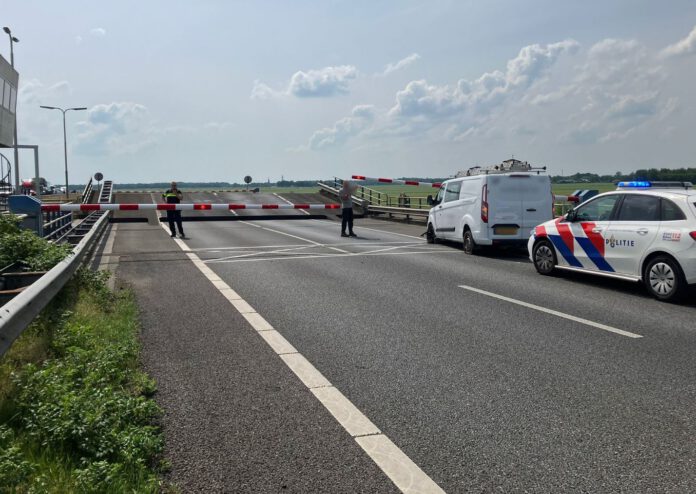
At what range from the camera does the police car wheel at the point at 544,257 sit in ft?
36.0

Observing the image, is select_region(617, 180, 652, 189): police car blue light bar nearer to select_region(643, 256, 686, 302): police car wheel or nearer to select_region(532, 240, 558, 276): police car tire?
select_region(643, 256, 686, 302): police car wheel

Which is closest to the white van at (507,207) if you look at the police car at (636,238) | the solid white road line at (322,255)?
the solid white road line at (322,255)

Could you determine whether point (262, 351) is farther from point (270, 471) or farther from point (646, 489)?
point (646, 489)

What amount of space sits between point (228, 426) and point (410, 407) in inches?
50.0

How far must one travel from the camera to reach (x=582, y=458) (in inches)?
142

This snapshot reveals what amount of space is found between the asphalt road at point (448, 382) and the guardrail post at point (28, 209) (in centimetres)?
207

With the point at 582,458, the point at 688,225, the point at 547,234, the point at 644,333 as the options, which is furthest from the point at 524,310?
the point at 582,458

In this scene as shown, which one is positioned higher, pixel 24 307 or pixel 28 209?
pixel 28 209

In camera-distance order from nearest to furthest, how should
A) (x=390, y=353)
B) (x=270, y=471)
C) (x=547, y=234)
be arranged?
(x=270, y=471) < (x=390, y=353) < (x=547, y=234)

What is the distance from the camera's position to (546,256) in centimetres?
1112

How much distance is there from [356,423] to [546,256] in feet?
25.7

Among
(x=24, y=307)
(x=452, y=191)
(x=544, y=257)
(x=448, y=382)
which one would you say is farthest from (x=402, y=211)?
(x=24, y=307)

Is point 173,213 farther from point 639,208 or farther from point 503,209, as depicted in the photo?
point 639,208

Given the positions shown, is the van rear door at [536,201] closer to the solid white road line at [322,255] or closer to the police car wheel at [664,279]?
the solid white road line at [322,255]
